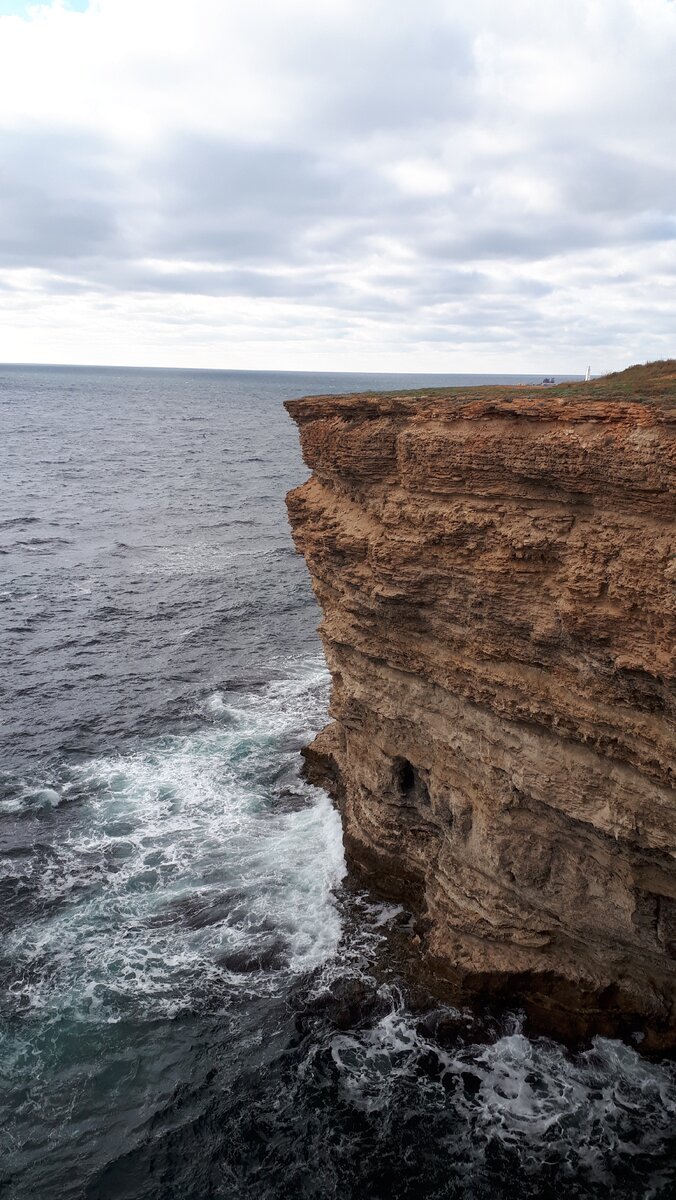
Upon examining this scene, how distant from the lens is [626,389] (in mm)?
15578

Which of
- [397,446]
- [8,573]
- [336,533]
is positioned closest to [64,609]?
[8,573]

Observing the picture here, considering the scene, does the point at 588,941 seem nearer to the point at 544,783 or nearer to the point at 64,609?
the point at 544,783

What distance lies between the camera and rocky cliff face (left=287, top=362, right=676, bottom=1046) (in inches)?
504

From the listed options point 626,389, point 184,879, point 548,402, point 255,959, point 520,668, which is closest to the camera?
point 548,402

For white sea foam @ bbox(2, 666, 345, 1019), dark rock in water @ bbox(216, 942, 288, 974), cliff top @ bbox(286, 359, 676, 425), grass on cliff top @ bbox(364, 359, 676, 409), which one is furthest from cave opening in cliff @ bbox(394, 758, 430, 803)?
grass on cliff top @ bbox(364, 359, 676, 409)

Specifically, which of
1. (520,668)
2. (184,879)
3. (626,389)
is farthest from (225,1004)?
(626,389)

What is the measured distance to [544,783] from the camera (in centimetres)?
1453

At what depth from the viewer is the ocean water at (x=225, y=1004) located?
13672 mm

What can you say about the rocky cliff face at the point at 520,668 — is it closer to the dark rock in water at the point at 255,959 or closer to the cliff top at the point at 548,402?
the cliff top at the point at 548,402

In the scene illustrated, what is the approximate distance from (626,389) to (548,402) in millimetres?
2910

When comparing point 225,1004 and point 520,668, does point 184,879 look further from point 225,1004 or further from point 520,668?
point 520,668

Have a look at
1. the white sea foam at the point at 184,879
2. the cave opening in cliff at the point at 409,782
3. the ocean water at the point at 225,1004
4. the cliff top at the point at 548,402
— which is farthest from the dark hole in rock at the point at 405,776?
the cliff top at the point at 548,402

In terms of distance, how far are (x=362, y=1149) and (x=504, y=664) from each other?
9264 mm

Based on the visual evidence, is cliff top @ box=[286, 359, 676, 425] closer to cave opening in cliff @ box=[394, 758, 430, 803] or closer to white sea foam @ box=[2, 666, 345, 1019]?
cave opening in cliff @ box=[394, 758, 430, 803]
